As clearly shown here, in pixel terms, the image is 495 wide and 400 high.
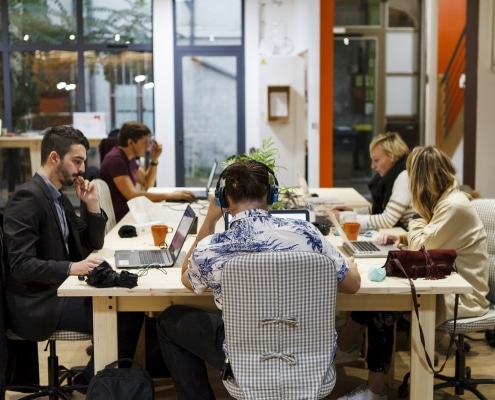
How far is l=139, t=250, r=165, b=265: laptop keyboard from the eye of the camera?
12.4ft

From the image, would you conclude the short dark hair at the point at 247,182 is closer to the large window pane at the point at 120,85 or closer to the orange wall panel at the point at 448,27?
→ the orange wall panel at the point at 448,27

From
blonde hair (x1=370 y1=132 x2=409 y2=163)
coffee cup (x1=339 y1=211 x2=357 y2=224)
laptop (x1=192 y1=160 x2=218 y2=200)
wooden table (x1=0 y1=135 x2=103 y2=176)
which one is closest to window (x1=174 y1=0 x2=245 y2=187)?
wooden table (x1=0 y1=135 x2=103 y2=176)

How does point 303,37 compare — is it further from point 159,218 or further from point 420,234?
point 420,234

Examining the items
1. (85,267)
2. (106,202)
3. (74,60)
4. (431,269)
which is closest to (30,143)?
(74,60)

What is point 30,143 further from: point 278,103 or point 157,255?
point 157,255

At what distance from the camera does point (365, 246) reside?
13.8 ft

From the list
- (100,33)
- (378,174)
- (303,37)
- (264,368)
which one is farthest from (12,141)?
(264,368)

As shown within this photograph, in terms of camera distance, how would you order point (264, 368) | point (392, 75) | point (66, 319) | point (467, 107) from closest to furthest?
point (264, 368) < point (66, 319) < point (467, 107) < point (392, 75)

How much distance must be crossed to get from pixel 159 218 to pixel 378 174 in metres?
1.50

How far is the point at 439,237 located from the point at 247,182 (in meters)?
1.21

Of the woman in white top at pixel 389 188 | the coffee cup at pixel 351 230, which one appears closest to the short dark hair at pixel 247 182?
the coffee cup at pixel 351 230

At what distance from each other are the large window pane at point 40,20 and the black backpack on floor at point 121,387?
9.08 metres

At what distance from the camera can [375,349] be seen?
3.87 metres

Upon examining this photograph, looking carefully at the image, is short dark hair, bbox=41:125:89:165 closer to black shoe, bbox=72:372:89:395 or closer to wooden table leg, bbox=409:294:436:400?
black shoe, bbox=72:372:89:395
